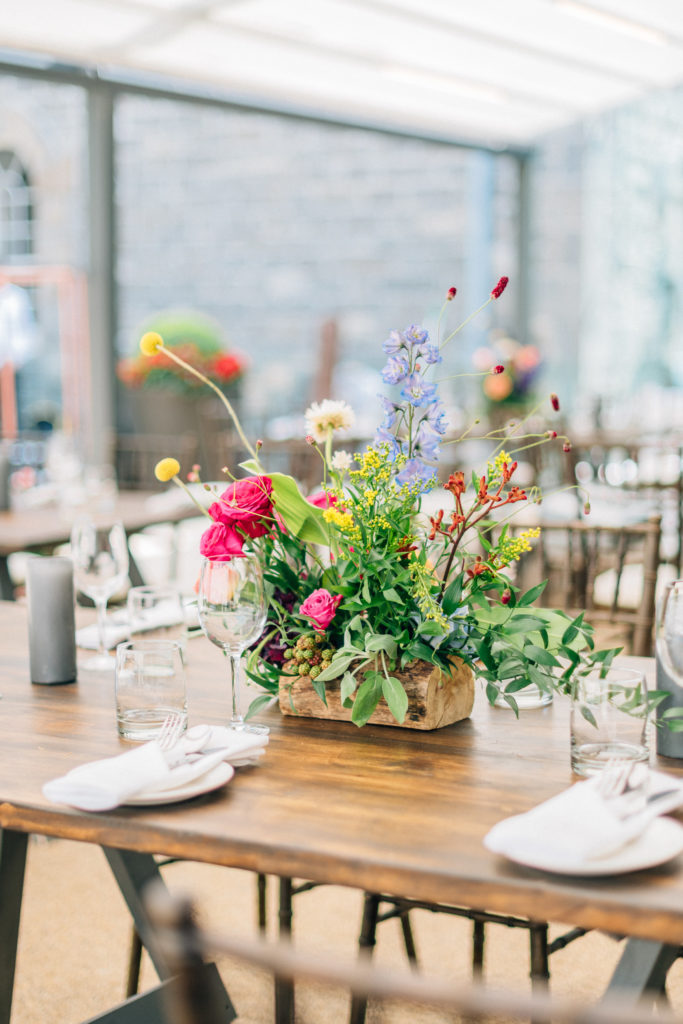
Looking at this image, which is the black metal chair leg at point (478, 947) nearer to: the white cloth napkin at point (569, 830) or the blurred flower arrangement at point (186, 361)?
the white cloth napkin at point (569, 830)

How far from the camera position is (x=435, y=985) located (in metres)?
0.58

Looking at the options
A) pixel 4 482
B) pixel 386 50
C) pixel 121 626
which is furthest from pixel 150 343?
pixel 386 50

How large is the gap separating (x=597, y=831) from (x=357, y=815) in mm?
229

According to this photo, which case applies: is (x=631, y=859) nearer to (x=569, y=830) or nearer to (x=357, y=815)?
(x=569, y=830)

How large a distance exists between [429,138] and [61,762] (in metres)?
6.60

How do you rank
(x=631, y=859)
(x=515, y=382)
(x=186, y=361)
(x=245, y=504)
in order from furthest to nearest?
(x=515, y=382)
(x=186, y=361)
(x=245, y=504)
(x=631, y=859)

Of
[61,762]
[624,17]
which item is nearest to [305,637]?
[61,762]

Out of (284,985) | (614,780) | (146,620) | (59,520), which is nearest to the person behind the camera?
(614,780)

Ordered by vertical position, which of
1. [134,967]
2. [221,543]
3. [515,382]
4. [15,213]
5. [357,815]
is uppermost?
[15,213]

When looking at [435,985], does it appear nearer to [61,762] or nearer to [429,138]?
[61,762]

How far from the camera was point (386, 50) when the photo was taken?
5.60m

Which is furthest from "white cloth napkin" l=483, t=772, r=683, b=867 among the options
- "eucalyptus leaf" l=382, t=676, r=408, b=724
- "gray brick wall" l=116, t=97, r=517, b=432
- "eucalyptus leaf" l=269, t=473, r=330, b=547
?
"gray brick wall" l=116, t=97, r=517, b=432

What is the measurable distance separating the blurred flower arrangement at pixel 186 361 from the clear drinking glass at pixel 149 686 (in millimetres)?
4156

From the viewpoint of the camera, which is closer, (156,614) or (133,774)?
(133,774)
